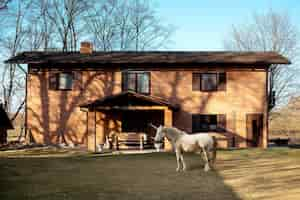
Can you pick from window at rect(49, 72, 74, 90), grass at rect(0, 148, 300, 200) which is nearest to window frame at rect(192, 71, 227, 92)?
window at rect(49, 72, 74, 90)

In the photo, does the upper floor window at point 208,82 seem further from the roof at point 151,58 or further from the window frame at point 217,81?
the roof at point 151,58

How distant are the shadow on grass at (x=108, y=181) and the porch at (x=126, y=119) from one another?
6583 mm

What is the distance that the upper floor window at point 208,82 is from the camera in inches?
1009

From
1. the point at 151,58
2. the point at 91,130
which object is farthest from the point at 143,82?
the point at 91,130

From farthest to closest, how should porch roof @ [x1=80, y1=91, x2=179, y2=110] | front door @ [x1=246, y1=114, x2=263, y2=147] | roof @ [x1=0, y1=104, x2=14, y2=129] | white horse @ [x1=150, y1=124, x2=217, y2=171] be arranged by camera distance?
roof @ [x1=0, y1=104, x2=14, y2=129]
front door @ [x1=246, y1=114, x2=263, y2=147]
porch roof @ [x1=80, y1=91, x2=179, y2=110]
white horse @ [x1=150, y1=124, x2=217, y2=171]

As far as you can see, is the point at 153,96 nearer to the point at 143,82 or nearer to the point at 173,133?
the point at 143,82

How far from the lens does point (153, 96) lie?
83.8 ft

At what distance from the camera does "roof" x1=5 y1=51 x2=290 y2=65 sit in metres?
25.0

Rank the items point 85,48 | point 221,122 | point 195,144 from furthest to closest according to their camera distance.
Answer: point 85,48, point 221,122, point 195,144

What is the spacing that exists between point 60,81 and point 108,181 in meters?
15.2

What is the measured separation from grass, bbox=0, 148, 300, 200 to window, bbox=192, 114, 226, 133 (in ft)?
26.1

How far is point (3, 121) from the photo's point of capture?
89.5 feet

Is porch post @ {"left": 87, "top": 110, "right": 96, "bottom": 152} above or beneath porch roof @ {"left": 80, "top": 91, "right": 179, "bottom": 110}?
beneath

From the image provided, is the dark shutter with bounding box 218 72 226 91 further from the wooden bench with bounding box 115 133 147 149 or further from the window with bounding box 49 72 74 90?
the window with bounding box 49 72 74 90
